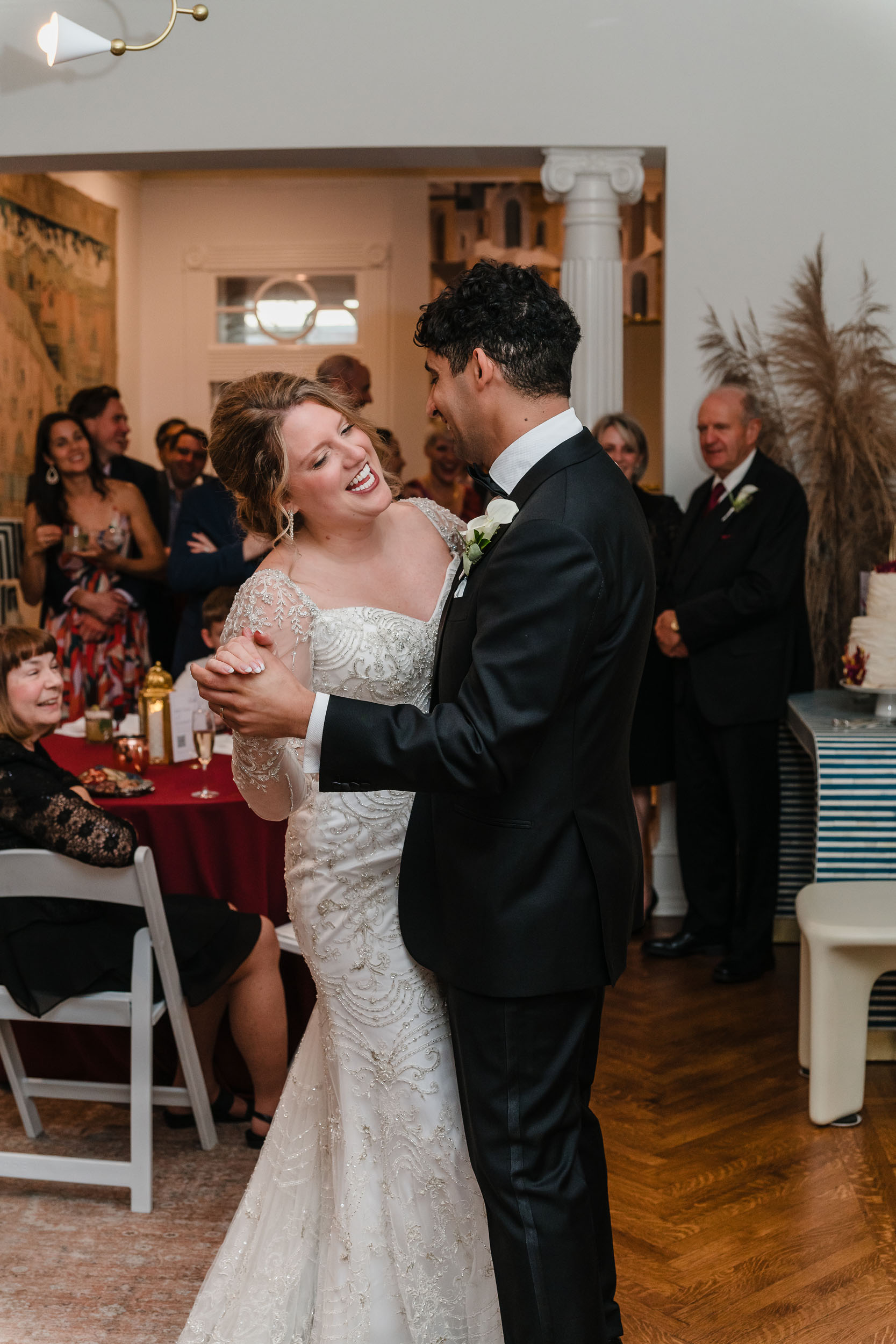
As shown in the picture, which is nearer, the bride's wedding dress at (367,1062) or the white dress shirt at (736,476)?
the bride's wedding dress at (367,1062)

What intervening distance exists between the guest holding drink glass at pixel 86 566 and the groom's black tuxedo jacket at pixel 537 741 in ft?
11.5

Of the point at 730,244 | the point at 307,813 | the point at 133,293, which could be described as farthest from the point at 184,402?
the point at 307,813

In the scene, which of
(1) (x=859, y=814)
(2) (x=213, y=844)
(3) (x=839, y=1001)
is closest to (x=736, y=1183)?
(3) (x=839, y=1001)

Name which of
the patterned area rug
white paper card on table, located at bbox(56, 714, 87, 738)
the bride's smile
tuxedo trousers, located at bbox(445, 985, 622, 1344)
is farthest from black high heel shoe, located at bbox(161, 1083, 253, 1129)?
the bride's smile

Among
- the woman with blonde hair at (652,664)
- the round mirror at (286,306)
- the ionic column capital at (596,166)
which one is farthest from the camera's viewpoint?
the round mirror at (286,306)

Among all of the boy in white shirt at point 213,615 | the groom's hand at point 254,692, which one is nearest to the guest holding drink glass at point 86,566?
the boy in white shirt at point 213,615

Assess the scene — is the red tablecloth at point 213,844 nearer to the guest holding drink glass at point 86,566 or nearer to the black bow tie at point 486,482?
the black bow tie at point 486,482

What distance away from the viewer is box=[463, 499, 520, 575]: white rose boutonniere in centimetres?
175

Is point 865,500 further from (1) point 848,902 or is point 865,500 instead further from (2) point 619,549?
(2) point 619,549

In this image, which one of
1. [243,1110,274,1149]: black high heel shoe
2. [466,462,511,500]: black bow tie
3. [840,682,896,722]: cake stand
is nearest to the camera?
[466,462,511,500]: black bow tie

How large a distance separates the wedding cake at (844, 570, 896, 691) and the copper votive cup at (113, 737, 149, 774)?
2146mm

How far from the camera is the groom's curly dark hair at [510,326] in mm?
1740

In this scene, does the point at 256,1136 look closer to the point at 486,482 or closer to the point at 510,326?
the point at 486,482

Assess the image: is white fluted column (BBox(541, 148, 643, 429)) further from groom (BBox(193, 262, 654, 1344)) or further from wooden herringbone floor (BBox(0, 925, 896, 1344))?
groom (BBox(193, 262, 654, 1344))
